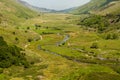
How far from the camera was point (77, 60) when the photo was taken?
16175 cm

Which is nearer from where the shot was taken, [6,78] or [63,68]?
[6,78]

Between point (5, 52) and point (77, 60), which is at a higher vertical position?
point (5, 52)

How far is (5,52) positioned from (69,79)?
136ft

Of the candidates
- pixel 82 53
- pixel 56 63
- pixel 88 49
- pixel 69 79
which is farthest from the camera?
pixel 88 49

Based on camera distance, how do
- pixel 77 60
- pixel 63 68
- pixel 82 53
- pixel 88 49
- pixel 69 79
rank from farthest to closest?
pixel 88 49, pixel 82 53, pixel 77 60, pixel 63 68, pixel 69 79

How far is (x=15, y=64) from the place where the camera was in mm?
131625

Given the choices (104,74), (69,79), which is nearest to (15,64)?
(69,79)

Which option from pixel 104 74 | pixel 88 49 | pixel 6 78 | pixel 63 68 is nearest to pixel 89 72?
pixel 104 74

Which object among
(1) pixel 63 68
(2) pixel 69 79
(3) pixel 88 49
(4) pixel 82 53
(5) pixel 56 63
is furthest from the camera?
(3) pixel 88 49

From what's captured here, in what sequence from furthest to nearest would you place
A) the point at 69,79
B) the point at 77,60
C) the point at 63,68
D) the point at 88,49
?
the point at 88,49 → the point at 77,60 → the point at 63,68 → the point at 69,79

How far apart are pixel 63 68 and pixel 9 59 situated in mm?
25988

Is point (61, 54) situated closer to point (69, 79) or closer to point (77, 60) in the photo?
point (77, 60)

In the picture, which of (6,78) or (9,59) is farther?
(9,59)

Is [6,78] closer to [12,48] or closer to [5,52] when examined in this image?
[5,52]
